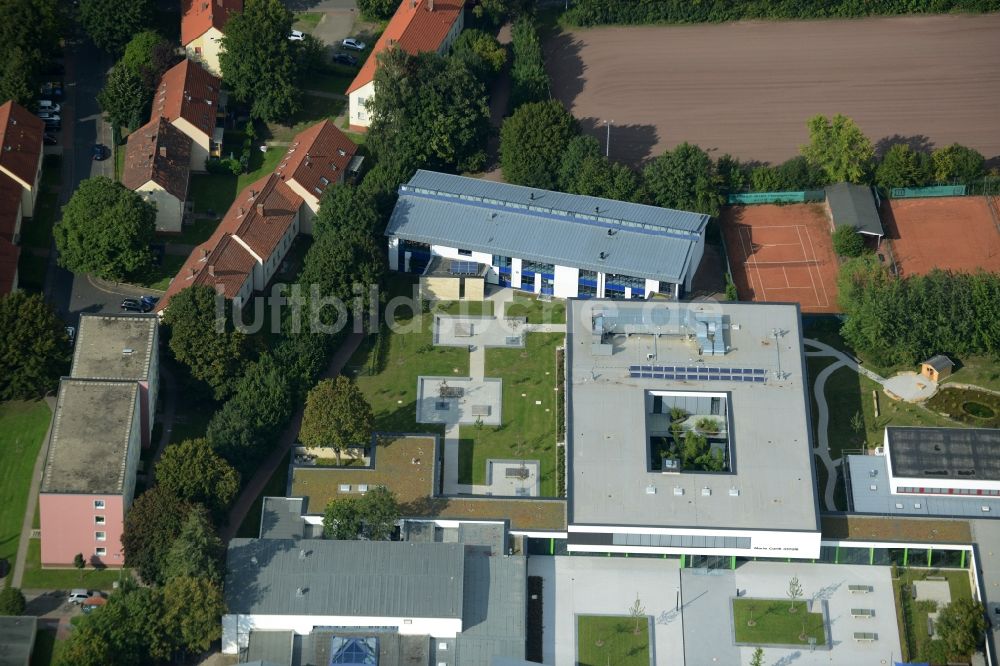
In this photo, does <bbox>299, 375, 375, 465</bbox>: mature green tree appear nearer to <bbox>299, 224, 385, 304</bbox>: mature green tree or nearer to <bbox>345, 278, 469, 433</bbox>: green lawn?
<bbox>345, 278, 469, 433</bbox>: green lawn

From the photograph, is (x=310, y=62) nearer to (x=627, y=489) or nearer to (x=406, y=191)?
(x=406, y=191)

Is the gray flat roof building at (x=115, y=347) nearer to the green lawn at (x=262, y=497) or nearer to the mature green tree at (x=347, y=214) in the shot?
the green lawn at (x=262, y=497)

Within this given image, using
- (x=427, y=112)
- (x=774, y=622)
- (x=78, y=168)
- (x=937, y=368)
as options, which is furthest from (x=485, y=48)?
(x=774, y=622)

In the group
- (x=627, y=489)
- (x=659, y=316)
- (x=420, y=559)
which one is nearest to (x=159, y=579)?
(x=420, y=559)

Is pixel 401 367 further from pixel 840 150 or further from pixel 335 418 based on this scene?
pixel 840 150

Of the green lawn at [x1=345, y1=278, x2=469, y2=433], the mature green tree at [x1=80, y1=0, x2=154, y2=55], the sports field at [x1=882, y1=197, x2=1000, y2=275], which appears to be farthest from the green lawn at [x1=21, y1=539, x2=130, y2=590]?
the sports field at [x1=882, y1=197, x2=1000, y2=275]
